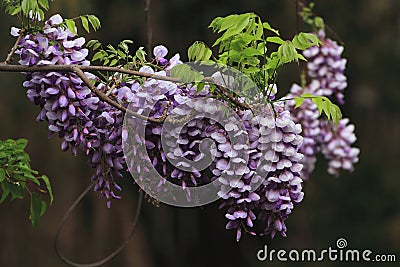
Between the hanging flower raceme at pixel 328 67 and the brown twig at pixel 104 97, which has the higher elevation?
the hanging flower raceme at pixel 328 67

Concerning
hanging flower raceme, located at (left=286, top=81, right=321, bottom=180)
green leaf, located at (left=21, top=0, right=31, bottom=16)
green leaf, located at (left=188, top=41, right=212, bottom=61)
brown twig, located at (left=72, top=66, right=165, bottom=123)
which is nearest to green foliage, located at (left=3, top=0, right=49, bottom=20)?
green leaf, located at (left=21, top=0, right=31, bottom=16)

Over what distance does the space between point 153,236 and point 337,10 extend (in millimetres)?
1471

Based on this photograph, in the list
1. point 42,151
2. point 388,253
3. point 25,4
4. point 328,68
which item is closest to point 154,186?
point 25,4

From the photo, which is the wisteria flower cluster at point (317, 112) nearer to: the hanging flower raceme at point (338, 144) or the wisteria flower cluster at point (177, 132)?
the hanging flower raceme at point (338, 144)

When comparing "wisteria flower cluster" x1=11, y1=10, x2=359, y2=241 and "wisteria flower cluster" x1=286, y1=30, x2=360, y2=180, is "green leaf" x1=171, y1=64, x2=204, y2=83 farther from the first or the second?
"wisteria flower cluster" x1=286, y1=30, x2=360, y2=180

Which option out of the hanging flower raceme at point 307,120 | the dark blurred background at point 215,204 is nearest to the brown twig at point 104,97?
the hanging flower raceme at point 307,120

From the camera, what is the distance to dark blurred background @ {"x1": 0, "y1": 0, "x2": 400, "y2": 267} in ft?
10.4

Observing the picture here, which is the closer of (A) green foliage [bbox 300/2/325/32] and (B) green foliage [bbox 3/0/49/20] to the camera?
(B) green foliage [bbox 3/0/49/20]

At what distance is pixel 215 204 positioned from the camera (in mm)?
3367

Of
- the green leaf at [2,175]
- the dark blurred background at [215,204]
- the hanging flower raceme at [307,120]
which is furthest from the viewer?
the dark blurred background at [215,204]

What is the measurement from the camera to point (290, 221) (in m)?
3.65

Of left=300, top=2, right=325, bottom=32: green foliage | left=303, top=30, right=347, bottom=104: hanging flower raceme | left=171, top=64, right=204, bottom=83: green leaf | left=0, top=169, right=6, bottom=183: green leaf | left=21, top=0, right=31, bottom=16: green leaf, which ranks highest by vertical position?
left=300, top=2, right=325, bottom=32: green foliage

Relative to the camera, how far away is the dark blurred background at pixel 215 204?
3.18m

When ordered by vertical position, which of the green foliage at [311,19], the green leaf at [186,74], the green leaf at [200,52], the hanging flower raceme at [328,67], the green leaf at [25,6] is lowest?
the green leaf at [186,74]
